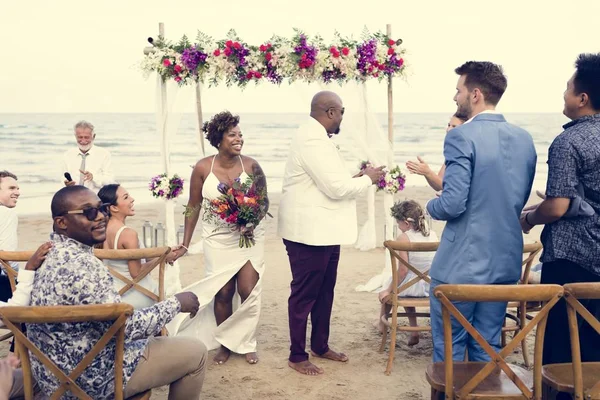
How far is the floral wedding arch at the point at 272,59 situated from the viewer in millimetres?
8008

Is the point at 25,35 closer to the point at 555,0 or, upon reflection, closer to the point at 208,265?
the point at 555,0

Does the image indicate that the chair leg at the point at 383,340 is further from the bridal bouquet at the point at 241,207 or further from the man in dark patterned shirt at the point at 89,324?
the man in dark patterned shirt at the point at 89,324

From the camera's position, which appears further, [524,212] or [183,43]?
[183,43]

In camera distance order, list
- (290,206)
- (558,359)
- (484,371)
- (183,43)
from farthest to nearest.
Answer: (183,43), (290,206), (558,359), (484,371)

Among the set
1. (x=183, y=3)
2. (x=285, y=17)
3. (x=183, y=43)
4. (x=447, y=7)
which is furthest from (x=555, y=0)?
(x=183, y=43)

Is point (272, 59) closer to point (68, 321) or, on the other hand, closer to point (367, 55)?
point (367, 55)

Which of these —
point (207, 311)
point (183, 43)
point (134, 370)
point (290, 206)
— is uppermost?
point (183, 43)

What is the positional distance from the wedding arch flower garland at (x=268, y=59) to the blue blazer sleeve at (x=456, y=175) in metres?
4.41

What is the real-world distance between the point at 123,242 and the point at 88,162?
4.18m

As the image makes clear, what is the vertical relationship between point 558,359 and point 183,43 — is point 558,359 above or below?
below

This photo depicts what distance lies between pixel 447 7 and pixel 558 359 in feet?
130

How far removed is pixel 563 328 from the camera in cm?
394

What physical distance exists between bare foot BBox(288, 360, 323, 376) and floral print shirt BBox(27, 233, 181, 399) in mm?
2299

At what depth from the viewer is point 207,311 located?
6141 millimetres
